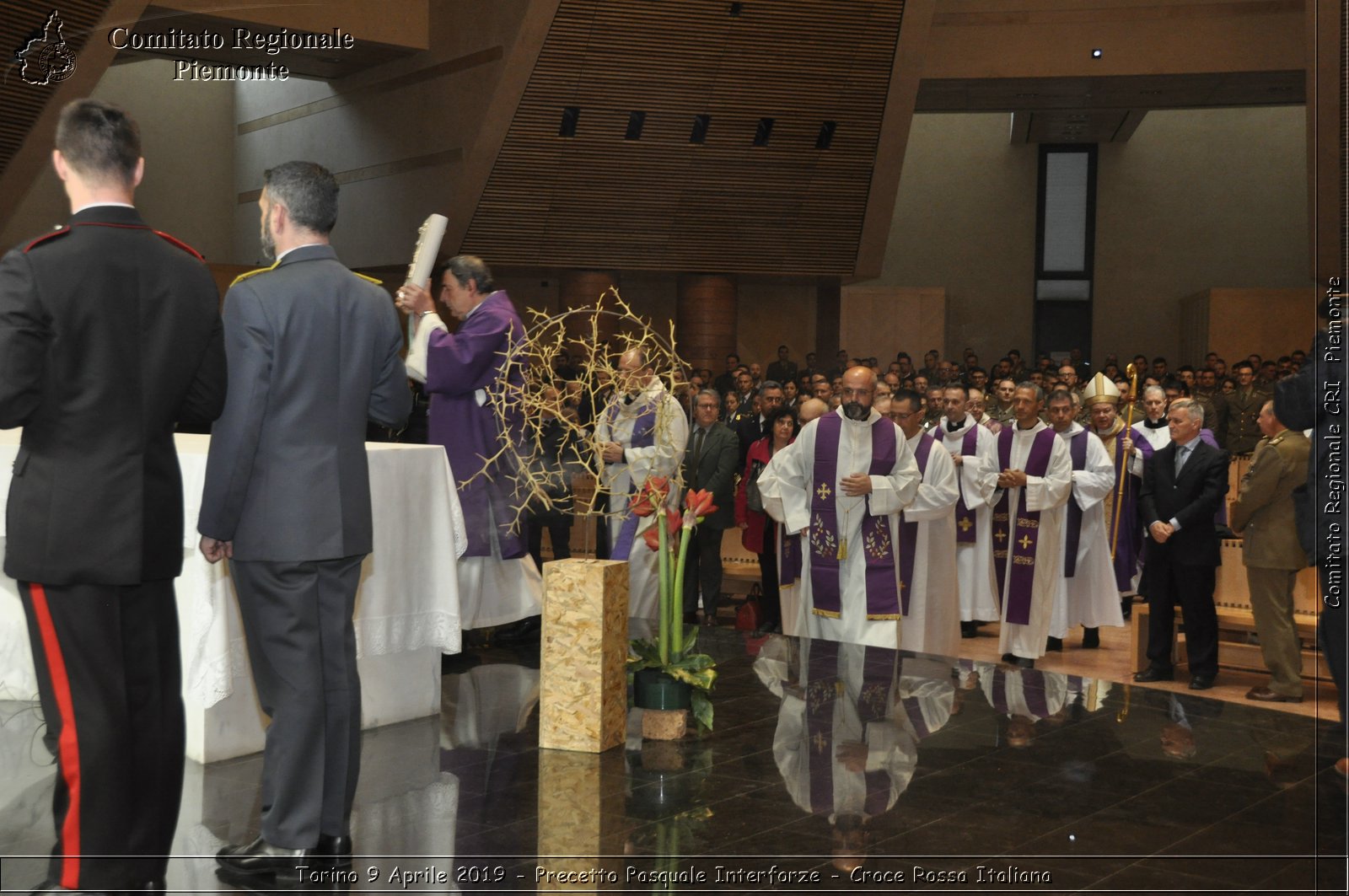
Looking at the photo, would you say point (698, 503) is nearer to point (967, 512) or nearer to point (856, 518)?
point (856, 518)

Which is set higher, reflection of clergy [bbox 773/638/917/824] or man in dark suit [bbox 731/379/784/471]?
man in dark suit [bbox 731/379/784/471]

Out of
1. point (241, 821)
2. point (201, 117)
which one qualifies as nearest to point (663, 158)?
point (201, 117)

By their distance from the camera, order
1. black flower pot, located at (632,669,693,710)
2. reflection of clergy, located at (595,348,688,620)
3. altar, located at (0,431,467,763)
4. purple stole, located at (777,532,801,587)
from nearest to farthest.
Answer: altar, located at (0,431,467,763)
black flower pot, located at (632,669,693,710)
reflection of clergy, located at (595,348,688,620)
purple stole, located at (777,532,801,587)

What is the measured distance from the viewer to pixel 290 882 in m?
3.27

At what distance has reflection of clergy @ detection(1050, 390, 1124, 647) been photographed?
8.07 metres

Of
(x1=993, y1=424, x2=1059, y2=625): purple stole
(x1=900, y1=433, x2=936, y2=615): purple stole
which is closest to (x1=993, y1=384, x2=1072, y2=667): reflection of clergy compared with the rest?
(x1=993, y1=424, x2=1059, y2=625): purple stole

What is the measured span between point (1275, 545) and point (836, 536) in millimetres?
2221

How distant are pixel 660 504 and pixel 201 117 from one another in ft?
52.3

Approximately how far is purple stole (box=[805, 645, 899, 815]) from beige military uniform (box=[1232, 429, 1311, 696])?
196 centimetres

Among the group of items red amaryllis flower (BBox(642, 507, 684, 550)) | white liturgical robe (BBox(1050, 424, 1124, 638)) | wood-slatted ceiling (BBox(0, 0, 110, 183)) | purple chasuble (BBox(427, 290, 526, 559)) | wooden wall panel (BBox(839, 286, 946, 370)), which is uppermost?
wood-slatted ceiling (BBox(0, 0, 110, 183))

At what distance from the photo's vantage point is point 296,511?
10.8ft

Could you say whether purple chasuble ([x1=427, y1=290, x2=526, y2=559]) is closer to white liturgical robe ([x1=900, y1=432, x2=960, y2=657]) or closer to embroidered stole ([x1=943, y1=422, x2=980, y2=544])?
white liturgical robe ([x1=900, y1=432, x2=960, y2=657])

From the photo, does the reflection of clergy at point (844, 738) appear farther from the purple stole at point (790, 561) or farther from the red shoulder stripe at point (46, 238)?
the red shoulder stripe at point (46, 238)

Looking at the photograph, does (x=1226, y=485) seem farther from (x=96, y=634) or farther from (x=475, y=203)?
(x=475, y=203)
